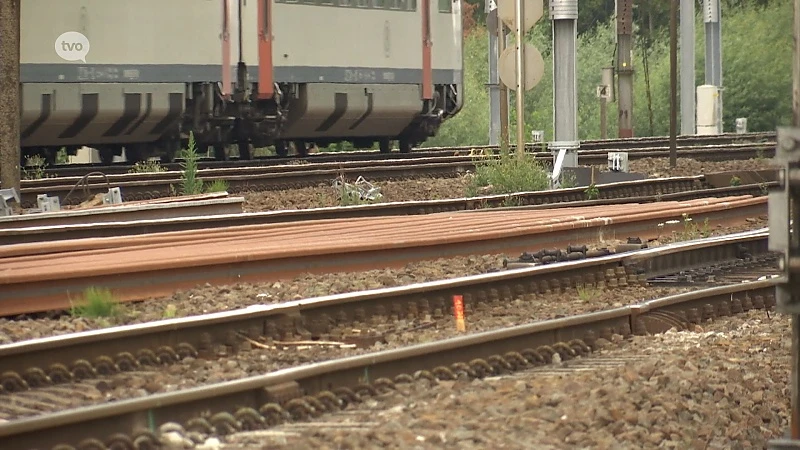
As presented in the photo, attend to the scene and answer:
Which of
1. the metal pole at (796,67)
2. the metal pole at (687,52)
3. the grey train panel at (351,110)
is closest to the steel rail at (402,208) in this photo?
the grey train panel at (351,110)

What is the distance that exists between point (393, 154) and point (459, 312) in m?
Answer: 17.2

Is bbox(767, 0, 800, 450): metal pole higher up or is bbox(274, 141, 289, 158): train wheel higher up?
bbox(274, 141, 289, 158): train wheel

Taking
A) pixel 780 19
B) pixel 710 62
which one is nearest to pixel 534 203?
Result: pixel 710 62

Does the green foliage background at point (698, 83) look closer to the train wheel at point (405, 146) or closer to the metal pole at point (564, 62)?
the train wheel at point (405, 146)

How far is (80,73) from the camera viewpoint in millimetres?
20797

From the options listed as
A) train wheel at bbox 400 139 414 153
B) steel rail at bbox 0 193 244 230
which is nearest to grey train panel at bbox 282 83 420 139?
train wheel at bbox 400 139 414 153

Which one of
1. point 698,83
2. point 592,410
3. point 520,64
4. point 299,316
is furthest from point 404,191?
point 698,83

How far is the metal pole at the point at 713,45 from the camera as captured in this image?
38750 millimetres

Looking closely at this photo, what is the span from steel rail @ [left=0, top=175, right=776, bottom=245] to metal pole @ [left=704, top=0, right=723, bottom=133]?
63.4 ft

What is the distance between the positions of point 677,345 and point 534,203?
8835 mm

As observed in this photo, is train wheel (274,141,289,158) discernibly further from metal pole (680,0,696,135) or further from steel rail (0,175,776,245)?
metal pole (680,0,696,135)

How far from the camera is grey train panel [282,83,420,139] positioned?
24703mm

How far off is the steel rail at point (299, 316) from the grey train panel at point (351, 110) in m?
12.9

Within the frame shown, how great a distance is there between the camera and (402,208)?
15.8 metres
